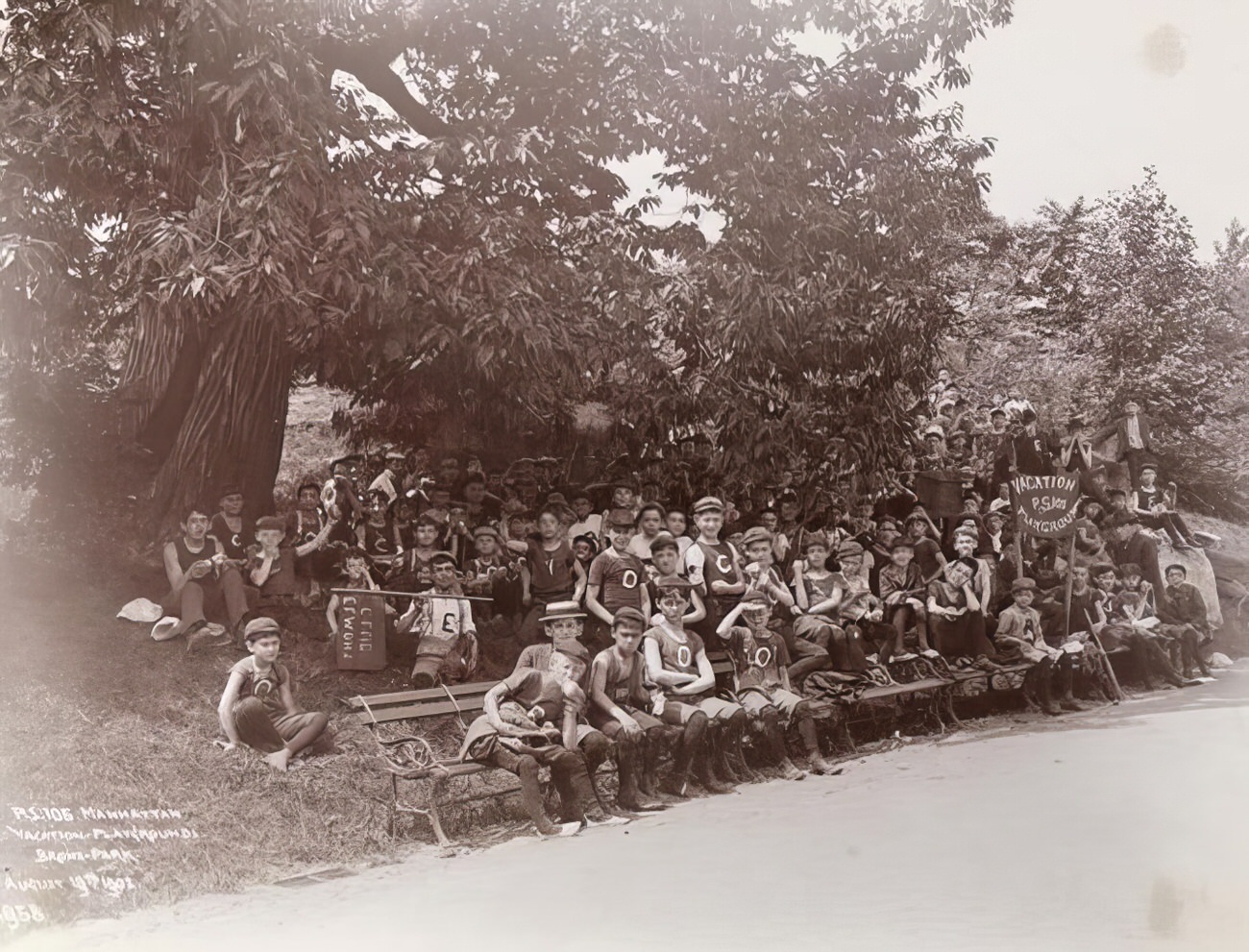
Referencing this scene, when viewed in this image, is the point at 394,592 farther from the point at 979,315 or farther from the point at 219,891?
the point at 979,315

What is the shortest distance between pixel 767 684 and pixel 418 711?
2059 millimetres

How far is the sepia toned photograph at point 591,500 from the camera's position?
6168 millimetres

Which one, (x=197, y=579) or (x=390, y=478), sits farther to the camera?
(x=390, y=478)

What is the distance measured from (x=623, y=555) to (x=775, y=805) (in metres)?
1.57

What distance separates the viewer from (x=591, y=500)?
7406 mm

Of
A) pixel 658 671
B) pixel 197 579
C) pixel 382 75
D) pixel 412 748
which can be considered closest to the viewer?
pixel 197 579

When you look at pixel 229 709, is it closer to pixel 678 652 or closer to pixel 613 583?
pixel 613 583

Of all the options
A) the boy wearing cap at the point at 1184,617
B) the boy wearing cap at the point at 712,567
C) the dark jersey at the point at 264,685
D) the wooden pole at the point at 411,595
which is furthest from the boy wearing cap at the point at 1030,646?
the dark jersey at the point at 264,685

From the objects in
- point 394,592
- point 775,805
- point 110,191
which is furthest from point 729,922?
point 110,191

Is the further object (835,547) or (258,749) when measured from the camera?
(835,547)

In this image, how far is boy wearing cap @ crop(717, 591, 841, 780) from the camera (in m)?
7.41

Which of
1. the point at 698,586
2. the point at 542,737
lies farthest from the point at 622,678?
the point at 698,586

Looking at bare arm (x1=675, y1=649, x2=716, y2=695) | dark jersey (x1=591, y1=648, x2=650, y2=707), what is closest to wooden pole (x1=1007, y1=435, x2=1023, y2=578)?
bare arm (x1=675, y1=649, x2=716, y2=695)

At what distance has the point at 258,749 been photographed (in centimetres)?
620
